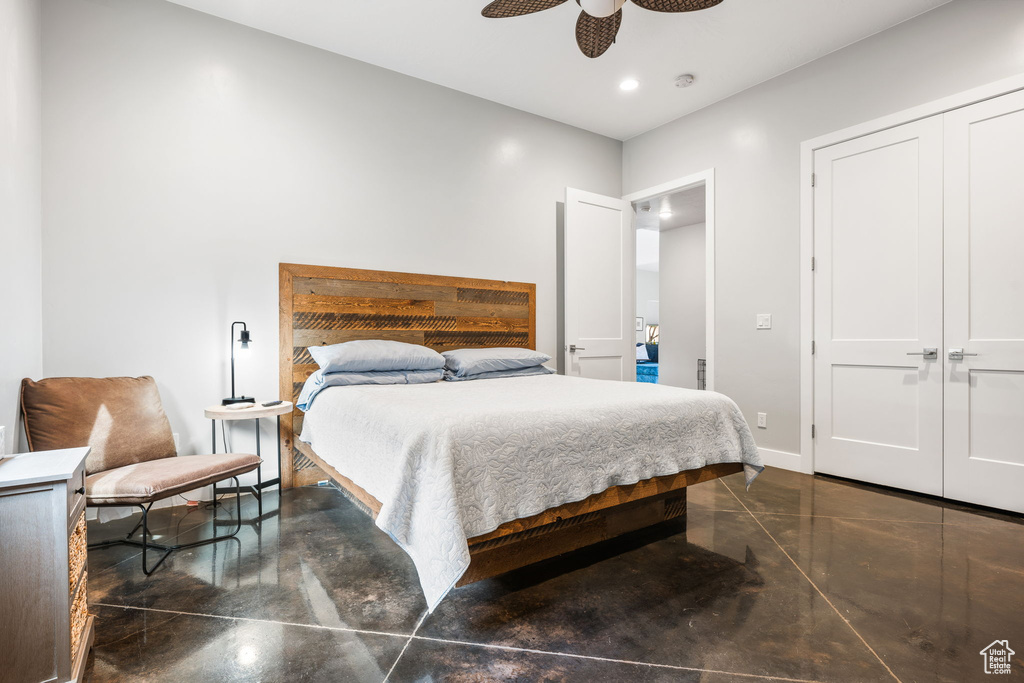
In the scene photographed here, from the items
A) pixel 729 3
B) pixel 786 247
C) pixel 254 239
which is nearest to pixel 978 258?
pixel 786 247

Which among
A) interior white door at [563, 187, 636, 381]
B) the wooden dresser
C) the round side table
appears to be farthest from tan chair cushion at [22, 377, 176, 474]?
interior white door at [563, 187, 636, 381]

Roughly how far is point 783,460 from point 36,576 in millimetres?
4007

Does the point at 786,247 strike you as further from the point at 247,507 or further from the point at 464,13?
the point at 247,507

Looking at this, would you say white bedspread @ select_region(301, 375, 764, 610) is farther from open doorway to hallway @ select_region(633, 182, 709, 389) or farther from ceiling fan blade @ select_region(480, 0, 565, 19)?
open doorway to hallway @ select_region(633, 182, 709, 389)

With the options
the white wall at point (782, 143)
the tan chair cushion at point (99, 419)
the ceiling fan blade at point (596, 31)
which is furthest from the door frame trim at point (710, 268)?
the tan chair cushion at point (99, 419)

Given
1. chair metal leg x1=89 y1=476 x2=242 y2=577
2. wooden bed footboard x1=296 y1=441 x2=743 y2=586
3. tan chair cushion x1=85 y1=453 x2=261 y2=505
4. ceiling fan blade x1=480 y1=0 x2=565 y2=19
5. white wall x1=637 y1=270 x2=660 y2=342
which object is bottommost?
chair metal leg x1=89 y1=476 x2=242 y2=577

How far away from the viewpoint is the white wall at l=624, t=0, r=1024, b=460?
281 cm

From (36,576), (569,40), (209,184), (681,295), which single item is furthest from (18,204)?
(681,295)

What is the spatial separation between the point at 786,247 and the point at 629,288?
1.42 m

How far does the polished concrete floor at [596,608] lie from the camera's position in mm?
1407

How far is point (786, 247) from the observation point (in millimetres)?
3637

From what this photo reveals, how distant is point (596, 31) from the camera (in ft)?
8.63

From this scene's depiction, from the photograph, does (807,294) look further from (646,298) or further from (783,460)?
(646,298)

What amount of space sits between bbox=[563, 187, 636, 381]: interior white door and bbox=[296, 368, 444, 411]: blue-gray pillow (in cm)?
156
